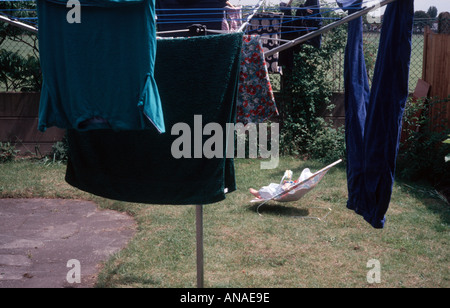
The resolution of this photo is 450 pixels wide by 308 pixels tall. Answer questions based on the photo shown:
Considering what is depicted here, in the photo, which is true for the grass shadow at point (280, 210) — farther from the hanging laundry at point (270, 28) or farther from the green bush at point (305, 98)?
the green bush at point (305, 98)

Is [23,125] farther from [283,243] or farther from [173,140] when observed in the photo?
[173,140]

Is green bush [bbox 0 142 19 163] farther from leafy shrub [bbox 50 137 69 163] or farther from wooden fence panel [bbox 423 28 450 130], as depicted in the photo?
wooden fence panel [bbox 423 28 450 130]

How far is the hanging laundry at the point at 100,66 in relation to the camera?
2.61 m

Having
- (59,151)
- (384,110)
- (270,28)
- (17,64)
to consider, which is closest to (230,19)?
(384,110)

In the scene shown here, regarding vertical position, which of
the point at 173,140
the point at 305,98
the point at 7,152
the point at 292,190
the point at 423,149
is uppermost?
the point at 173,140

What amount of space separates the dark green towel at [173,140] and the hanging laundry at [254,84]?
29 cm

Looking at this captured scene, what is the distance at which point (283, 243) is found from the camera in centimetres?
476

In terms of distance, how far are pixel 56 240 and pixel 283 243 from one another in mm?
2256

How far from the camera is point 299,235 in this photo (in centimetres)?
493

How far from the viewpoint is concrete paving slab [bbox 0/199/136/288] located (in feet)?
13.4

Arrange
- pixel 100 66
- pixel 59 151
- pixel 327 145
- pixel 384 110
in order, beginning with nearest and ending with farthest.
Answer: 1. pixel 100 66
2. pixel 384 110
3. pixel 59 151
4. pixel 327 145

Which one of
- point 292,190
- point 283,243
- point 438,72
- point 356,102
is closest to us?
point 356,102

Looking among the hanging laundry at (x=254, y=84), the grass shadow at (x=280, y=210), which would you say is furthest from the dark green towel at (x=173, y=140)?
the grass shadow at (x=280, y=210)
